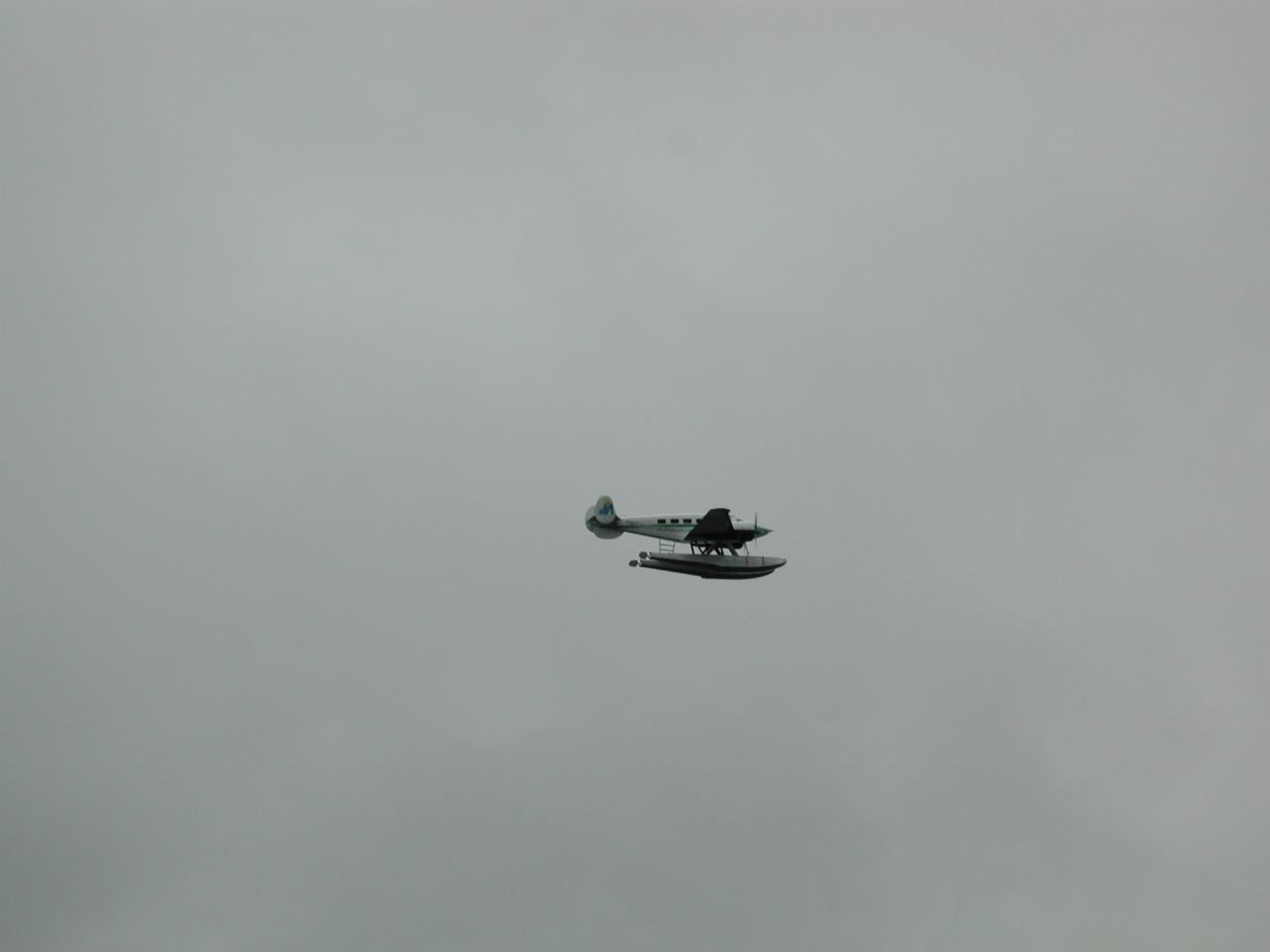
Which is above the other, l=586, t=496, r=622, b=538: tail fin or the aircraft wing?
l=586, t=496, r=622, b=538: tail fin

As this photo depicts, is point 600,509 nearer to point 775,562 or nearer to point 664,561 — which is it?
point 664,561

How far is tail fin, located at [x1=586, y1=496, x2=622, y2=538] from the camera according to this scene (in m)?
86.6

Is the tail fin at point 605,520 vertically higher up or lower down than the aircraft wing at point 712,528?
higher up

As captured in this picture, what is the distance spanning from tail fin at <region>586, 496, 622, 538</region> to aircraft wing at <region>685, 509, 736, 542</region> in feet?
20.4

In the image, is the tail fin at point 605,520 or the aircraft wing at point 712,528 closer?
the aircraft wing at point 712,528

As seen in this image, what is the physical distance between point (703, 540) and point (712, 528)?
1.87 meters

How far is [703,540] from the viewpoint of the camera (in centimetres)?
8350

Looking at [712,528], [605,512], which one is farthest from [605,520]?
[712,528]

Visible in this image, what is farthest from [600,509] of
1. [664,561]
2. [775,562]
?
[775,562]

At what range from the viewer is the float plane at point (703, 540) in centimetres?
8175

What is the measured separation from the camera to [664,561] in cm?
8175

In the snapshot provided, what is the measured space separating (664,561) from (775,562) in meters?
8.74

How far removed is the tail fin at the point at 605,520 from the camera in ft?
284

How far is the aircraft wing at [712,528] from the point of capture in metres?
81.0
